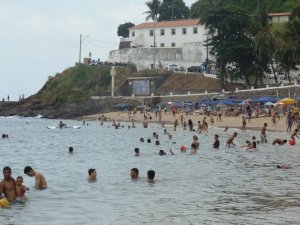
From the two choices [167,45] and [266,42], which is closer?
[266,42]

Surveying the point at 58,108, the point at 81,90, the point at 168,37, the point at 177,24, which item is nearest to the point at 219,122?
the point at 58,108

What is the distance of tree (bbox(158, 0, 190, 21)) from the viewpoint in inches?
4609

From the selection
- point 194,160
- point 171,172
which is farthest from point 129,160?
point 171,172

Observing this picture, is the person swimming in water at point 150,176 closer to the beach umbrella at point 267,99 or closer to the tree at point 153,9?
the beach umbrella at point 267,99

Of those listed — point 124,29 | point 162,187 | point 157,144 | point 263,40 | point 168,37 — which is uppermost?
point 124,29

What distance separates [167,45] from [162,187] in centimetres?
7998

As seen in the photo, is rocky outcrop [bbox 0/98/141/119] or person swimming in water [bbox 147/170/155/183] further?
rocky outcrop [bbox 0/98/141/119]

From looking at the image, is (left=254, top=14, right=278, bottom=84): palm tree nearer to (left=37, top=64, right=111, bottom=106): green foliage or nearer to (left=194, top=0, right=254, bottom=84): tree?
(left=194, top=0, right=254, bottom=84): tree

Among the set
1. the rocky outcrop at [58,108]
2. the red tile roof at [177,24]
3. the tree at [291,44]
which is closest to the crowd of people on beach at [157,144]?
the rocky outcrop at [58,108]

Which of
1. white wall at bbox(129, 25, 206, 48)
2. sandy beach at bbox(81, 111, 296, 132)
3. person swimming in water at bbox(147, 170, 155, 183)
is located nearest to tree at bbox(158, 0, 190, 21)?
white wall at bbox(129, 25, 206, 48)

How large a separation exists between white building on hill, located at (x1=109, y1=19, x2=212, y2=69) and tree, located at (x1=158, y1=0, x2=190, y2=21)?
14395mm

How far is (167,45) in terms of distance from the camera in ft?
331

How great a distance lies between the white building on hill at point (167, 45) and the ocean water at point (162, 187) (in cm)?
5338

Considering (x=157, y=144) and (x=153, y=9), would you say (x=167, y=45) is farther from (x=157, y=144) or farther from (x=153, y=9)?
(x=157, y=144)
